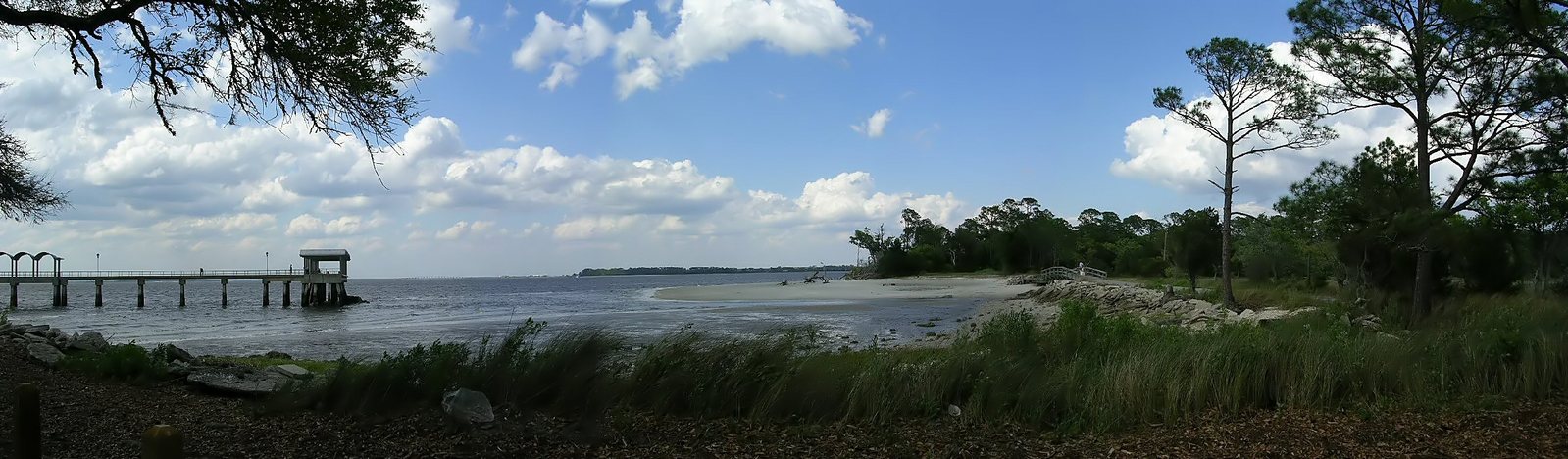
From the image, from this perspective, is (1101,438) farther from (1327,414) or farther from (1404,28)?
(1404,28)

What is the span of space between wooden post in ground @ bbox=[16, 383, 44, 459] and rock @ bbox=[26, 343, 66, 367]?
8.09 metres

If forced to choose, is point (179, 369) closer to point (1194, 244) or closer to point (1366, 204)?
point (1366, 204)

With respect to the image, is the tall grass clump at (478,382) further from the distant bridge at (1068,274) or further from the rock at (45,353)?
the distant bridge at (1068,274)

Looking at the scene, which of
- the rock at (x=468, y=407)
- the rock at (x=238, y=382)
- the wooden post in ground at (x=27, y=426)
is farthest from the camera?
the rock at (x=238, y=382)

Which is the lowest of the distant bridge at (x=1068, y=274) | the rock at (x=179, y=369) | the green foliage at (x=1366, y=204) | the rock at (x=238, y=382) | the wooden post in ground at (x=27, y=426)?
the distant bridge at (x=1068, y=274)

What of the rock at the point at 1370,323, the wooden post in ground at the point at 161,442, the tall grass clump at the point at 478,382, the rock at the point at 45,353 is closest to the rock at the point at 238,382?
the tall grass clump at the point at 478,382

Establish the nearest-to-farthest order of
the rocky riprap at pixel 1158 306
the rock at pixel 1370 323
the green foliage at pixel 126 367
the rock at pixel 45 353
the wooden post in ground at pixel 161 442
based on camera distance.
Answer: the wooden post in ground at pixel 161 442, the green foliage at pixel 126 367, the rock at pixel 45 353, the rock at pixel 1370 323, the rocky riprap at pixel 1158 306

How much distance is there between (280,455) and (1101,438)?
5480mm

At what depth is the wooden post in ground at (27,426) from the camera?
3258 mm

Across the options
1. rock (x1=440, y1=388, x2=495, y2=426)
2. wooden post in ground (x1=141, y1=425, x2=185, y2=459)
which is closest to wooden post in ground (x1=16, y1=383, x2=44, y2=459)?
wooden post in ground (x1=141, y1=425, x2=185, y2=459)

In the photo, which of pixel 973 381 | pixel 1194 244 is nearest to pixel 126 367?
pixel 973 381

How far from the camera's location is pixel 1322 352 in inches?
301

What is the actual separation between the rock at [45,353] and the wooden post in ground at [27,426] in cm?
809

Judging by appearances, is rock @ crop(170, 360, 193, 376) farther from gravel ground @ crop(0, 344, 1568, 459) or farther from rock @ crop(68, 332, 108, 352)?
rock @ crop(68, 332, 108, 352)
